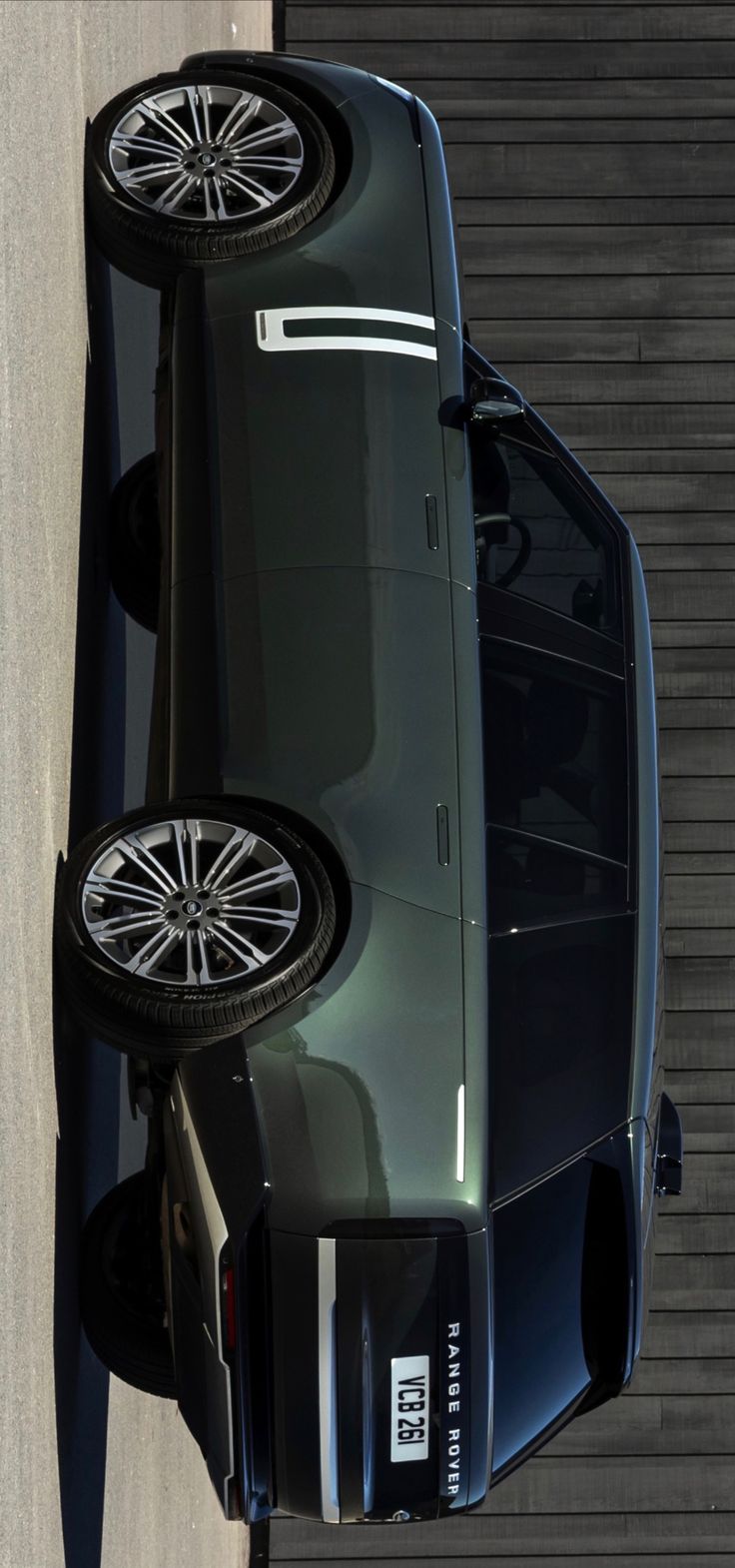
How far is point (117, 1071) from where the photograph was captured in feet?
18.4

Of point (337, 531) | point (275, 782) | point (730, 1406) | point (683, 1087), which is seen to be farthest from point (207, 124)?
point (730, 1406)

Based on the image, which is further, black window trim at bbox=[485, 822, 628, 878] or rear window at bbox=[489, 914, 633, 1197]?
black window trim at bbox=[485, 822, 628, 878]

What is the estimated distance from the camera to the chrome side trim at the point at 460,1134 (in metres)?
4.21

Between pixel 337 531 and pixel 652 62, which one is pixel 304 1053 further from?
pixel 652 62

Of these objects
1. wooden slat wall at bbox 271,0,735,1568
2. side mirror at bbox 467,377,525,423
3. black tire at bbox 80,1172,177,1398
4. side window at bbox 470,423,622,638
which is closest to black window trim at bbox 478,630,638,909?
side window at bbox 470,423,622,638

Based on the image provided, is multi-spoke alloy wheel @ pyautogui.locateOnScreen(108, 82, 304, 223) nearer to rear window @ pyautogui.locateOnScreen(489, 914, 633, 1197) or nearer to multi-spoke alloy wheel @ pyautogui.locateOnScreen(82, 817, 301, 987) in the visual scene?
multi-spoke alloy wheel @ pyautogui.locateOnScreen(82, 817, 301, 987)

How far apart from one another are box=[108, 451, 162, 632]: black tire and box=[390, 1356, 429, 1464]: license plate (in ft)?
9.17

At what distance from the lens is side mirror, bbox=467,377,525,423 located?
5.03 m

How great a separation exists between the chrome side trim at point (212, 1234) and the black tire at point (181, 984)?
0.19 meters

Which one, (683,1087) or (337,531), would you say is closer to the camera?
(337,531)

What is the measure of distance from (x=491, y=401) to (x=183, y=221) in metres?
1.19

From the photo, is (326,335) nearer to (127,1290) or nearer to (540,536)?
(540,536)

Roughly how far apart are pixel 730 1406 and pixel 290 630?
4.64 m

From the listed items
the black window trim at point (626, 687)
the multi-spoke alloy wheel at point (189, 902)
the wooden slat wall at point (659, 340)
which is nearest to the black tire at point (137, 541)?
the black window trim at point (626, 687)
